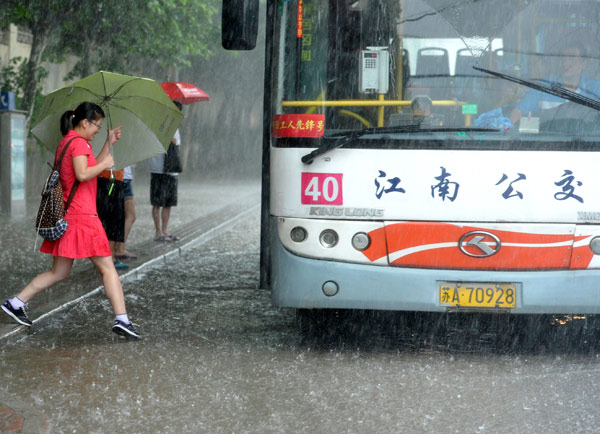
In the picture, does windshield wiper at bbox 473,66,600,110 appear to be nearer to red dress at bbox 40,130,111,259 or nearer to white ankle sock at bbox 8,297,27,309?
red dress at bbox 40,130,111,259

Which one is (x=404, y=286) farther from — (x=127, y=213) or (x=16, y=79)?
(x=16, y=79)

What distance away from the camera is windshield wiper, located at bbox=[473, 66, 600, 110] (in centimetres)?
622

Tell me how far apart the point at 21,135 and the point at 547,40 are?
1302 centimetres

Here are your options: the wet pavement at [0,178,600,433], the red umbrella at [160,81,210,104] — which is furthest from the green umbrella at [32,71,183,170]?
the red umbrella at [160,81,210,104]

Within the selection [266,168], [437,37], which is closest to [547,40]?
[437,37]

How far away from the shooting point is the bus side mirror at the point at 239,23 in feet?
20.5

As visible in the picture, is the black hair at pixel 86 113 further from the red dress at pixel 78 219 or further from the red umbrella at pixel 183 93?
the red umbrella at pixel 183 93

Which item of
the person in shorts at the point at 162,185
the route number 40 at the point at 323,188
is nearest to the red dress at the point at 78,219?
the route number 40 at the point at 323,188

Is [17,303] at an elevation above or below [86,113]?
below

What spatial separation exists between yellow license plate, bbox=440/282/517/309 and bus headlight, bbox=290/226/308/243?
97 cm

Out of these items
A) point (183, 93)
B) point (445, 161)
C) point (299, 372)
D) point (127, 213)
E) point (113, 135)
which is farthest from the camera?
point (183, 93)

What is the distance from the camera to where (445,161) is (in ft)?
20.4

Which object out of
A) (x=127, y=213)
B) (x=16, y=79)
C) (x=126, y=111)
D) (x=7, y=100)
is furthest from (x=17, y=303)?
(x=16, y=79)

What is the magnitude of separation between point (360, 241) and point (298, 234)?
0.41m
